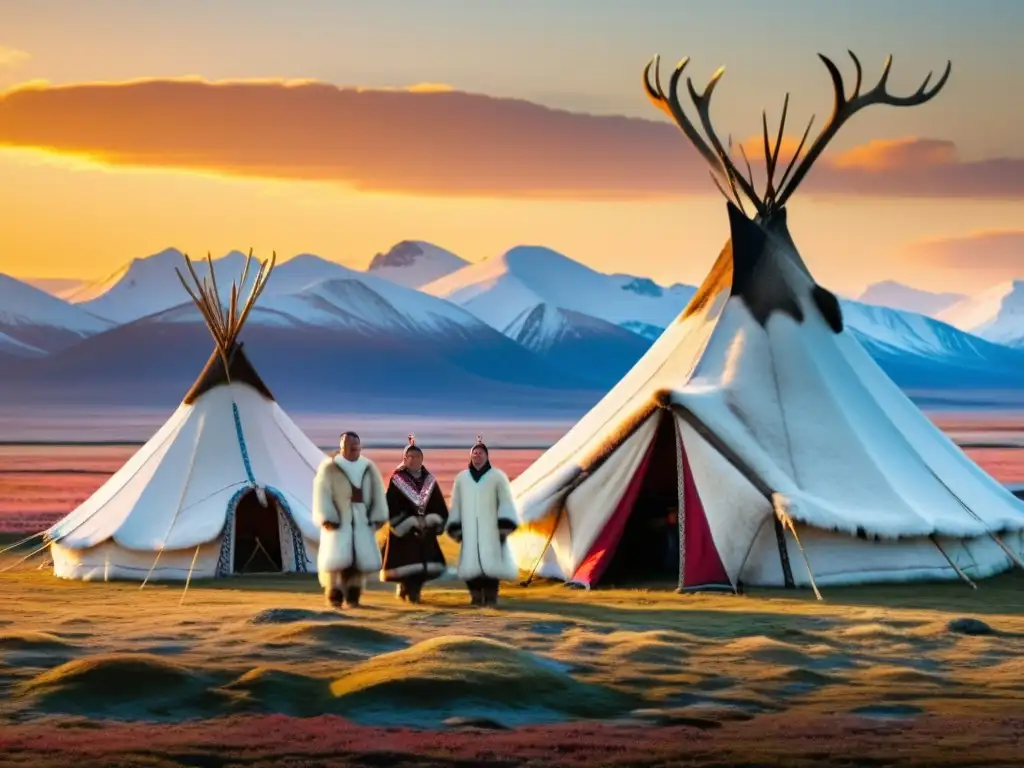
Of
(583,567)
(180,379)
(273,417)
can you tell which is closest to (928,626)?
(583,567)

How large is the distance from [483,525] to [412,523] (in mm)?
630

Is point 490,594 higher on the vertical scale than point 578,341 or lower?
lower

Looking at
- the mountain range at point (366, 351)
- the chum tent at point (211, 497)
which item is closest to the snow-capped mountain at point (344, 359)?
the mountain range at point (366, 351)

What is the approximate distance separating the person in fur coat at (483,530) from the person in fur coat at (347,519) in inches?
27.6

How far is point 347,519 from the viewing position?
50.8 feet

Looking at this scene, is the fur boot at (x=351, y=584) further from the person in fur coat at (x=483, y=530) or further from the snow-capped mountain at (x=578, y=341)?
the snow-capped mountain at (x=578, y=341)

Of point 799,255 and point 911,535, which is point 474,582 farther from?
point 799,255

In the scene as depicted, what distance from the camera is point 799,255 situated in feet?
66.5

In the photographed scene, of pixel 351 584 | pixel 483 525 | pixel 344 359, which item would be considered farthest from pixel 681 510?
pixel 344 359

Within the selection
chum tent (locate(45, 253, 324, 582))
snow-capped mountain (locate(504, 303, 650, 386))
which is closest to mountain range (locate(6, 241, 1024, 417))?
snow-capped mountain (locate(504, 303, 650, 386))

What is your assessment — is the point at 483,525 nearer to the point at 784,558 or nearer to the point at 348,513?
the point at 348,513

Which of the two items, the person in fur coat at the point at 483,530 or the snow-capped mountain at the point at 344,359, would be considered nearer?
the person in fur coat at the point at 483,530

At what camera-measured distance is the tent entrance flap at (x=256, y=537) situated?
20500 mm

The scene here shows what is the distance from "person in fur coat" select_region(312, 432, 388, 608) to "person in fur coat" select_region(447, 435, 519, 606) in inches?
27.6
